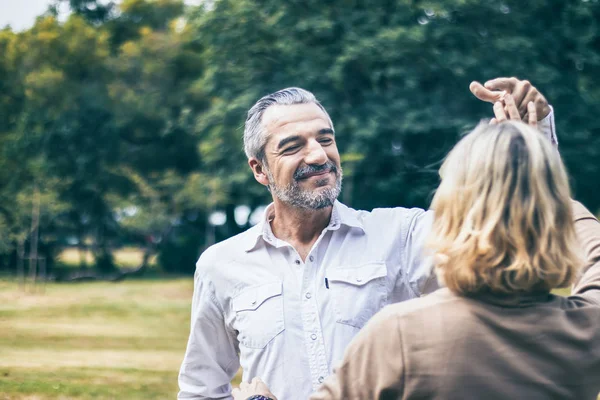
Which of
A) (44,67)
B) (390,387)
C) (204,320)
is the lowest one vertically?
(44,67)

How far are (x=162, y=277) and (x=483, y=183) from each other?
30762 mm

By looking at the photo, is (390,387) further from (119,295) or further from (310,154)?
(119,295)

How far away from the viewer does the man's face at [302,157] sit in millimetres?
2699

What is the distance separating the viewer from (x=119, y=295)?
78.4 feet

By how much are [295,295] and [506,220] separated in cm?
106

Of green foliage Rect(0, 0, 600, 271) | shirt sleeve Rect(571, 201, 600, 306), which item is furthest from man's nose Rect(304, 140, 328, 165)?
green foliage Rect(0, 0, 600, 271)

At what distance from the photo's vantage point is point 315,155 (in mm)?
2713

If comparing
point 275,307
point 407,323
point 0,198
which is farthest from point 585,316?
point 0,198

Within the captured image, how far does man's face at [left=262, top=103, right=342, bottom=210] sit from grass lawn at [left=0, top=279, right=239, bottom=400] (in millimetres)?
6194

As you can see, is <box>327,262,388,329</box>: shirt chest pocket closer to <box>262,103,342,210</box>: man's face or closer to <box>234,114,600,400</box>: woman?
<box>262,103,342,210</box>: man's face

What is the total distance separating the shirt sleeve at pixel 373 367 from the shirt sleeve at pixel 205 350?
103 cm

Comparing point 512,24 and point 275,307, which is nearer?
point 275,307

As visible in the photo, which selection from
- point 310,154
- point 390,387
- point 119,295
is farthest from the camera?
point 119,295

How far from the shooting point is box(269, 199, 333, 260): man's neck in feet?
8.98
